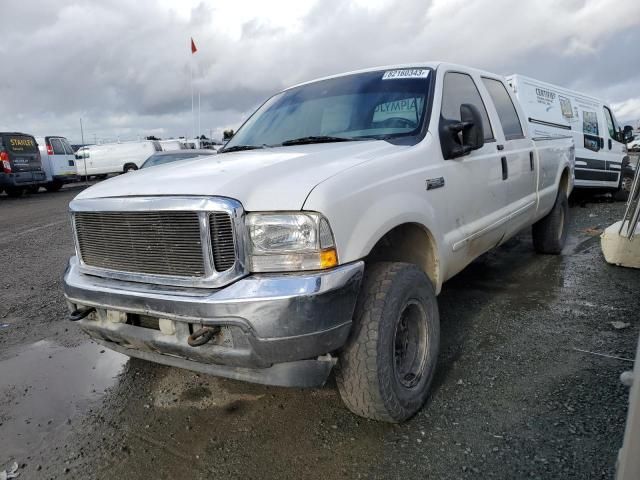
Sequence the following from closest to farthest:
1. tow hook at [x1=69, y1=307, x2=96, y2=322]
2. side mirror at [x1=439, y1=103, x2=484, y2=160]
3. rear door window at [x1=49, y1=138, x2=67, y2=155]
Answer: tow hook at [x1=69, y1=307, x2=96, y2=322] < side mirror at [x1=439, y1=103, x2=484, y2=160] < rear door window at [x1=49, y1=138, x2=67, y2=155]

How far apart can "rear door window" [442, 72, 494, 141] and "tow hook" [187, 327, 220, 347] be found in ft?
6.76

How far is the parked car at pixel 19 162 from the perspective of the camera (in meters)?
14.7

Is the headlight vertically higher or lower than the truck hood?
lower

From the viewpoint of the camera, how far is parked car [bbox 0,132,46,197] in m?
14.7

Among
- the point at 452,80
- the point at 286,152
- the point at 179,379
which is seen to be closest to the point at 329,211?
the point at 286,152

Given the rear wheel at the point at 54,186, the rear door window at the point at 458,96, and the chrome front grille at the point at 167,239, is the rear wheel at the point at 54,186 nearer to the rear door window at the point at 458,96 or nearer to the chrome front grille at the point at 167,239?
the chrome front grille at the point at 167,239

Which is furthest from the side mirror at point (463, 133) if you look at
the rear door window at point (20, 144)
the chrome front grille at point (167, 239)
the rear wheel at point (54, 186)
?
the rear wheel at point (54, 186)

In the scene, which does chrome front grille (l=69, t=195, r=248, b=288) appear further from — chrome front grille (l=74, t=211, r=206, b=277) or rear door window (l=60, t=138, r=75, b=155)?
rear door window (l=60, t=138, r=75, b=155)

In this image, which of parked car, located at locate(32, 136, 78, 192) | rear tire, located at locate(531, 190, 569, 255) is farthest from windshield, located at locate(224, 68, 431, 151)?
parked car, located at locate(32, 136, 78, 192)

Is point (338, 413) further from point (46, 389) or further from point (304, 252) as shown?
point (46, 389)

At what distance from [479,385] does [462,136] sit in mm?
1527

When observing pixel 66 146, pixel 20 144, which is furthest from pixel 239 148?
pixel 66 146

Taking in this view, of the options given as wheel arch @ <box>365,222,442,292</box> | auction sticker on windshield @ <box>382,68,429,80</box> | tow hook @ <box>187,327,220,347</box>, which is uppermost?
auction sticker on windshield @ <box>382,68,429,80</box>

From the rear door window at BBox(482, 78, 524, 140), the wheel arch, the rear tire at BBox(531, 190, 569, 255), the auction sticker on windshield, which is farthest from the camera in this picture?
the rear tire at BBox(531, 190, 569, 255)
